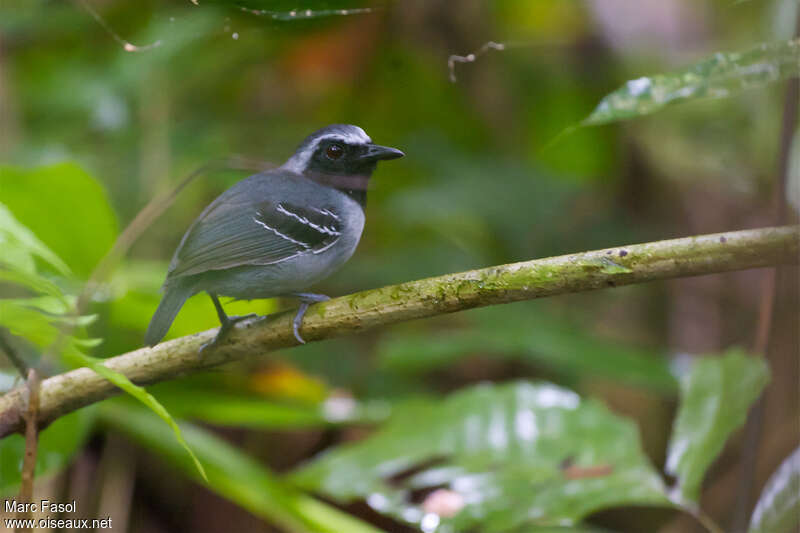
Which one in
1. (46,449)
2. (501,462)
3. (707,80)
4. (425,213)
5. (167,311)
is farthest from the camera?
(425,213)

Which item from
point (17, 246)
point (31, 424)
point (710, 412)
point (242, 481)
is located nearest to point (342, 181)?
point (17, 246)

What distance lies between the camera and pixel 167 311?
93 cm

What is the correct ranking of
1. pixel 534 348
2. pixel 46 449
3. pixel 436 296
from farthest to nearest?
pixel 534 348 → pixel 46 449 → pixel 436 296

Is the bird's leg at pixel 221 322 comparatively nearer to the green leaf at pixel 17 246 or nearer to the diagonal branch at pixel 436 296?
the diagonal branch at pixel 436 296

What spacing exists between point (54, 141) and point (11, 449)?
1.77 metres

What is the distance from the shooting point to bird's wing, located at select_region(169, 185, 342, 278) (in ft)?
3.06

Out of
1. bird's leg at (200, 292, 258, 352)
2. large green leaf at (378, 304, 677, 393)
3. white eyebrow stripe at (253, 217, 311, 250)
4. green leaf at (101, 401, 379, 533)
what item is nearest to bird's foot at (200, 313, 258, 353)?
bird's leg at (200, 292, 258, 352)

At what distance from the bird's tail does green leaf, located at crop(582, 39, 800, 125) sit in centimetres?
60

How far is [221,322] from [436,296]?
1.03ft

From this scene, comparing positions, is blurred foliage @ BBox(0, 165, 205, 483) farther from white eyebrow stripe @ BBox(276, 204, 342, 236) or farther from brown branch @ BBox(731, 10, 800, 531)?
brown branch @ BBox(731, 10, 800, 531)

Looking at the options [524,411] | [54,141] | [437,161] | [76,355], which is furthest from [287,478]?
[437,161]

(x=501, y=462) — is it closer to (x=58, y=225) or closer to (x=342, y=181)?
(x=342, y=181)

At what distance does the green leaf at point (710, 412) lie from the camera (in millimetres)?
1272

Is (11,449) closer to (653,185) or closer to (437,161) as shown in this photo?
(437,161)
